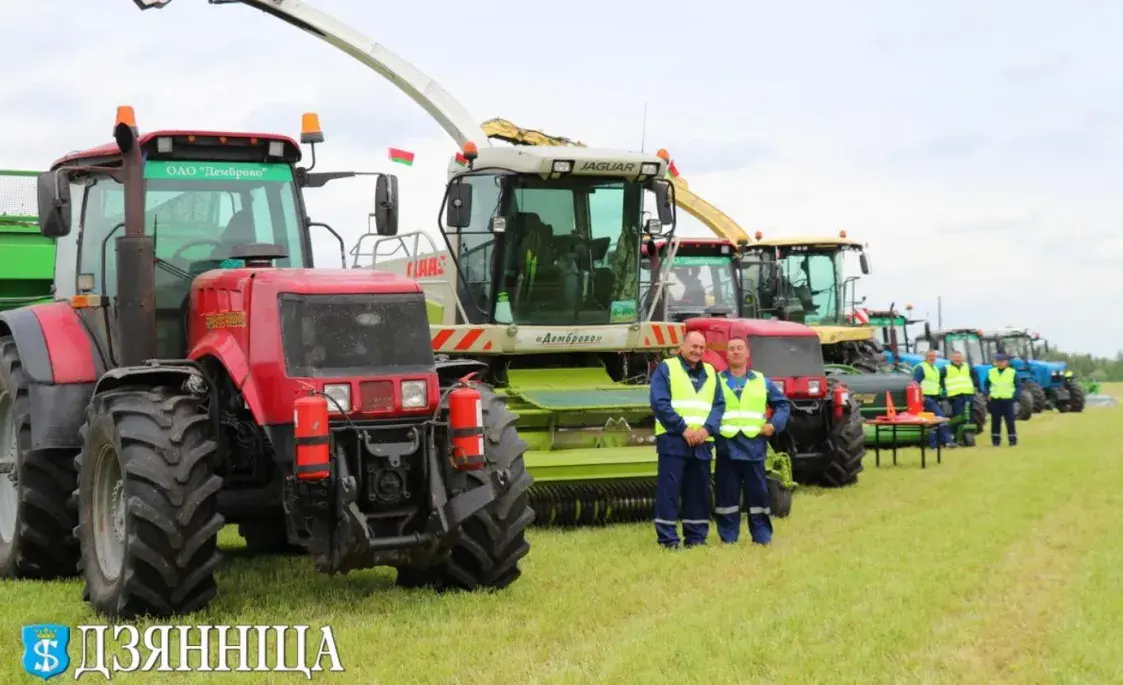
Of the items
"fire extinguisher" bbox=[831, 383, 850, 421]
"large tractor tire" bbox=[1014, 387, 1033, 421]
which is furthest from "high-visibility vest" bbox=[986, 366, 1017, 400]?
"large tractor tire" bbox=[1014, 387, 1033, 421]

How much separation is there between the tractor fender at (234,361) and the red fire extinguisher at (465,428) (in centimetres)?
95

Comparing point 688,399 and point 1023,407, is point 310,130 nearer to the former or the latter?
point 688,399

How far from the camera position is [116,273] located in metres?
8.01

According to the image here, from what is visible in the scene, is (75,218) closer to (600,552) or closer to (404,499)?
(404,499)

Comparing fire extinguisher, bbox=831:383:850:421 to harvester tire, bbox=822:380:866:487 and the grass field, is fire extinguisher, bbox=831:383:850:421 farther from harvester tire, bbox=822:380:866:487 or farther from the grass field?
the grass field

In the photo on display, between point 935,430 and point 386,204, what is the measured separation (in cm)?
1161

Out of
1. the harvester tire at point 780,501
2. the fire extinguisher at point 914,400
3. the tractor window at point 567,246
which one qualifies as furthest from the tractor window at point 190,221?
the fire extinguisher at point 914,400

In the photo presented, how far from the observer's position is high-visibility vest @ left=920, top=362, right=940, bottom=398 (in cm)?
1977

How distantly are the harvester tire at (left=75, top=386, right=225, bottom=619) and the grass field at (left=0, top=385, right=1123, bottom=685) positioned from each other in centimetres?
23

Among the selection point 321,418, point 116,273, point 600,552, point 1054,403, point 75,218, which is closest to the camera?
point 321,418

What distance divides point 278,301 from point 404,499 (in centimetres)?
119

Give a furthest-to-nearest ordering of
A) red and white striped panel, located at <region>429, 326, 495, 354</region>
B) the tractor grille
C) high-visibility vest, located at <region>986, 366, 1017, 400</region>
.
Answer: high-visibility vest, located at <region>986, 366, 1017, 400</region>, red and white striped panel, located at <region>429, 326, 495, 354</region>, the tractor grille

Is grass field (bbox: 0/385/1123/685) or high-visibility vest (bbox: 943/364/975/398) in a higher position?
high-visibility vest (bbox: 943/364/975/398)

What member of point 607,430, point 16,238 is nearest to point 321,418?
point 607,430
